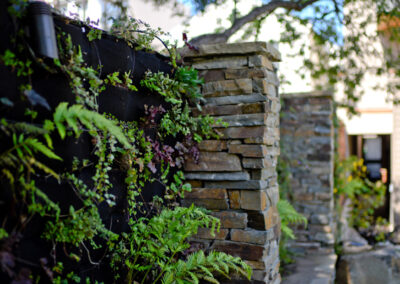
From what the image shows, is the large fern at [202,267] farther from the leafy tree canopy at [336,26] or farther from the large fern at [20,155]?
the leafy tree canopy at [336,26]

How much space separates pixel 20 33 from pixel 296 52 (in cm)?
533

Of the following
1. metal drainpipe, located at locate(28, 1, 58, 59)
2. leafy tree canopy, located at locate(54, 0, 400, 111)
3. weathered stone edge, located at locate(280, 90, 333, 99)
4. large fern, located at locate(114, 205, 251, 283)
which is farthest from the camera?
weathered stone edge, located at locate(280, 90, 333, 99)

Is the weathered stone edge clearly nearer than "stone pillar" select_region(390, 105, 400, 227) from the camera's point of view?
Yes

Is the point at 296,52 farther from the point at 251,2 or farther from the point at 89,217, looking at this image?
the point at 89,217

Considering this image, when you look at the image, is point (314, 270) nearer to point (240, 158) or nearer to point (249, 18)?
point (240, 158)

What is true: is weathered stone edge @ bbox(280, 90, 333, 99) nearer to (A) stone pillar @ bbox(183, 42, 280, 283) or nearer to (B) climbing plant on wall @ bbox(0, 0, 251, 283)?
(A) stone pillar @ bbox(183, 42, 280, 283)

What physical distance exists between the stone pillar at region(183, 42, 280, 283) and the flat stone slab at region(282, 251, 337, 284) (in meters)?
1.63

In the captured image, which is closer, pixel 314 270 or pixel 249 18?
pixel 314 270

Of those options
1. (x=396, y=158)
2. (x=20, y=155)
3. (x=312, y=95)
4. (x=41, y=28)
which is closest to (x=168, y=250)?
(x=20, y=155)

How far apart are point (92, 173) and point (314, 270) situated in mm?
3751

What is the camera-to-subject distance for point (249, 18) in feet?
17.0

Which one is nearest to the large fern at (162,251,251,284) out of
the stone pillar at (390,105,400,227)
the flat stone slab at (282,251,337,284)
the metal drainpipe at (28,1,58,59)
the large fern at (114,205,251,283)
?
the large fern at (114,205,251,283)

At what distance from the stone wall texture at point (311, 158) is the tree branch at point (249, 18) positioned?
1429 mm

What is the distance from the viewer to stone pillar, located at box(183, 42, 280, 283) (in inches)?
112
